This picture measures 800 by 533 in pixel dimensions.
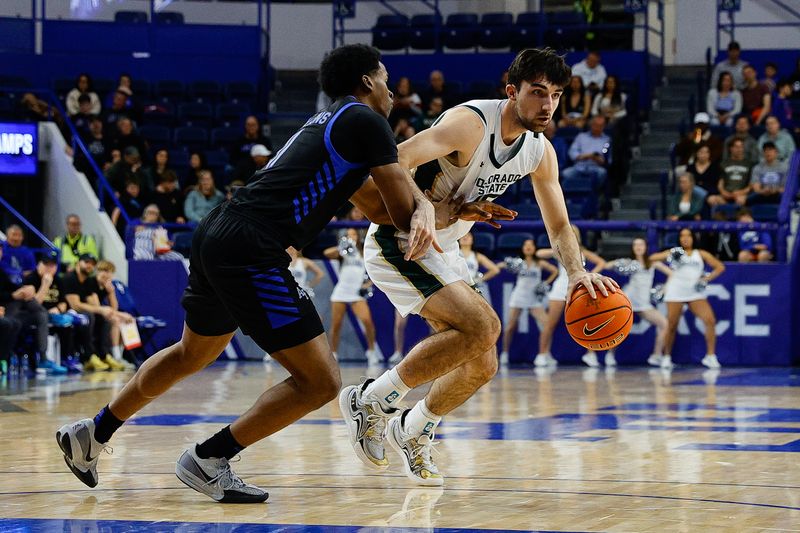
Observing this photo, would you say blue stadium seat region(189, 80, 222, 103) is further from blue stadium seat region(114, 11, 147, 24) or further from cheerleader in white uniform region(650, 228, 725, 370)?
cheerleader in white uniform region(650, 228, 725, 370)

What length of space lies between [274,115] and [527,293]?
5.88 m

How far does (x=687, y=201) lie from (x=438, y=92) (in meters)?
4.99

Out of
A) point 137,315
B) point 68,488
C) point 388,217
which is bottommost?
point 137,315

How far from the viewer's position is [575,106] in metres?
20.0

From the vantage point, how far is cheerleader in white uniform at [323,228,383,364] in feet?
54.5

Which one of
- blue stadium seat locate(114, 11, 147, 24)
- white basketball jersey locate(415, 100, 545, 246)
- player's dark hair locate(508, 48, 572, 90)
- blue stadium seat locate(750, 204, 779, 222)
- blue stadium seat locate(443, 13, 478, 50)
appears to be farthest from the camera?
blue stadium seat locate(114, 11, 147, 24)

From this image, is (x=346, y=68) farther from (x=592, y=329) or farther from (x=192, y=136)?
(x=192, y=136)

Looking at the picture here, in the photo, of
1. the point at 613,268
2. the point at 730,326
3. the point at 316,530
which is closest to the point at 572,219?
the point at 613,268

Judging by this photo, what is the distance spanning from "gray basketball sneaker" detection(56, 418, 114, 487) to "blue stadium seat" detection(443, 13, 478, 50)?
58.0 feet

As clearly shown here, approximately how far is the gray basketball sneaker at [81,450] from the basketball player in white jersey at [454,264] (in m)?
1.19

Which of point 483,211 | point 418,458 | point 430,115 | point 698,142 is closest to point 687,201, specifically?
point 698,142

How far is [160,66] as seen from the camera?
74.5ft

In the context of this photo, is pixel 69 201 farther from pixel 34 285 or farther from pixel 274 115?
pixel 34 285

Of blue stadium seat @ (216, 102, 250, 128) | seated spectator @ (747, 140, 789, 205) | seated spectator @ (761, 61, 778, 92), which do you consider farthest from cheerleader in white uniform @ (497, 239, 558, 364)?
blue stadium seat @ (216, 102, 250, 128)
